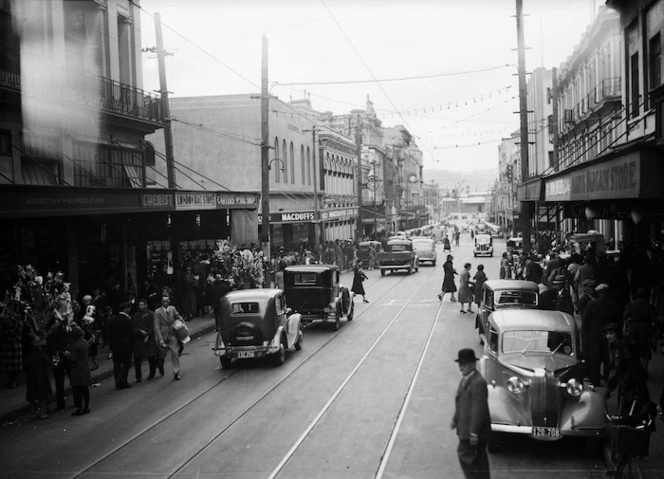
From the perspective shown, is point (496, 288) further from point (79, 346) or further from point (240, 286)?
point (240, 286)

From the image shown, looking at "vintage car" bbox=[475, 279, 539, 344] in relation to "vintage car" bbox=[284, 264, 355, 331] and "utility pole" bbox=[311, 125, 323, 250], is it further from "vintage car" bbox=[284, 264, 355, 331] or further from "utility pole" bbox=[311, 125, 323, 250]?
"utility pole" bbox=[311, 125, 323, 250]

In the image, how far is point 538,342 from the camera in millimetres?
11570

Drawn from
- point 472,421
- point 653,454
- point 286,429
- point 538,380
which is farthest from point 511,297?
point 472,421

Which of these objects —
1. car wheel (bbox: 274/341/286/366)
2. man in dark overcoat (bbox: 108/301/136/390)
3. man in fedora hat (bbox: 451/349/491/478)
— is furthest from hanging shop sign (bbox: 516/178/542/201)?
man in fedora hat (bbox: 451/349/491/478)

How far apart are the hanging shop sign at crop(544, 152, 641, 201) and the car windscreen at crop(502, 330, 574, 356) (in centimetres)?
238

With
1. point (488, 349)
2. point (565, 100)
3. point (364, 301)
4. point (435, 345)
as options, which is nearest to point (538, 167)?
point (565, 100)

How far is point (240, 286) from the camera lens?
26.5m

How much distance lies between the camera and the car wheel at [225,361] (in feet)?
54.5

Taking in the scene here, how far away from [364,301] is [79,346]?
53.0 feet

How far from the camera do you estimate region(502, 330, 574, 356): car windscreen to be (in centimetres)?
1145

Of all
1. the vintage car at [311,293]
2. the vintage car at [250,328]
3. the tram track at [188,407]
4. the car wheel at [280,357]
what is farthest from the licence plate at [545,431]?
the vintage car at [311,293]

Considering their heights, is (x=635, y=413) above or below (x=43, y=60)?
below

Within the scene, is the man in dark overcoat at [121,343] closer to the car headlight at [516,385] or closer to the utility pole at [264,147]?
the car headlight at [516,385]

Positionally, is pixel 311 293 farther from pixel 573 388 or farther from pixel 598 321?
pixel 573 388
